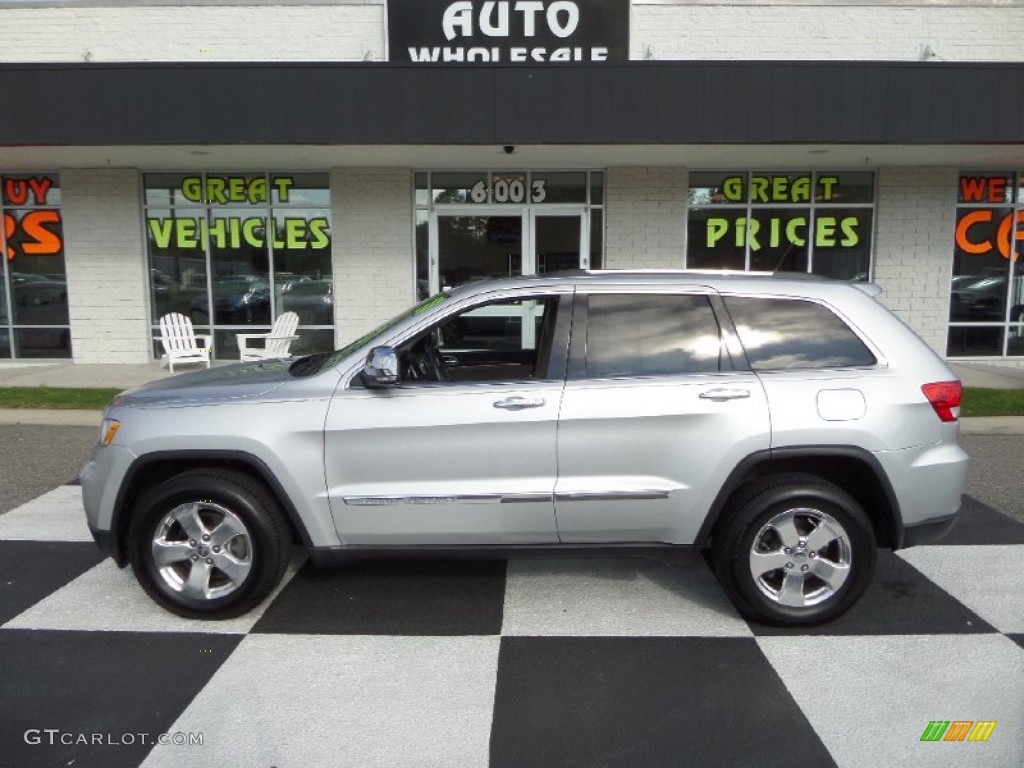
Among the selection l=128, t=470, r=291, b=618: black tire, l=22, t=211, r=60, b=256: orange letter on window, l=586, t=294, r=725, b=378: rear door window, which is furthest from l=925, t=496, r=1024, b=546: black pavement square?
l=22, t=211, r=60, b=256: orange letter on window

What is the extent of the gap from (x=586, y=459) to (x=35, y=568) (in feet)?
11.3

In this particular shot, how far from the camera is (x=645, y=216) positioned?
1323cm

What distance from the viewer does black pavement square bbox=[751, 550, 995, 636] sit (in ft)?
13.2

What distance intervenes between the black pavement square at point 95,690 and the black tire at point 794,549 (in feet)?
8.09

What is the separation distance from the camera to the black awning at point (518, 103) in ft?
33.7

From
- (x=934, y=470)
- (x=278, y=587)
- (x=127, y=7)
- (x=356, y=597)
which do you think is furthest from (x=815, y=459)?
(x=127, y=7)

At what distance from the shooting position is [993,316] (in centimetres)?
1368

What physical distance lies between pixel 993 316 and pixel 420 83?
33.6 ft

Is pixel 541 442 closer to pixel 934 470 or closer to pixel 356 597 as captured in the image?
pixel 356 597

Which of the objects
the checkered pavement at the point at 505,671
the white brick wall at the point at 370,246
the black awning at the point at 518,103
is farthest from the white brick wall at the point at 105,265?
the checkered pavement at the point at 505,671

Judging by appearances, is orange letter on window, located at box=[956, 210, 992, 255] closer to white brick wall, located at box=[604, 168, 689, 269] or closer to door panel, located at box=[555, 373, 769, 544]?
white brick wall, located at box=[604, 168, 689, 269]

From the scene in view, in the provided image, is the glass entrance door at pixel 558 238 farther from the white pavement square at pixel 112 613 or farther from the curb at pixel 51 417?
the white pavement square at pixel 112 613

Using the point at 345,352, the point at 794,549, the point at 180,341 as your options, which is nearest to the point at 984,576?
the point at 794,549

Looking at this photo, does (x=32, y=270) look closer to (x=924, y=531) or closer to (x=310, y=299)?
(x=310, y=299)
